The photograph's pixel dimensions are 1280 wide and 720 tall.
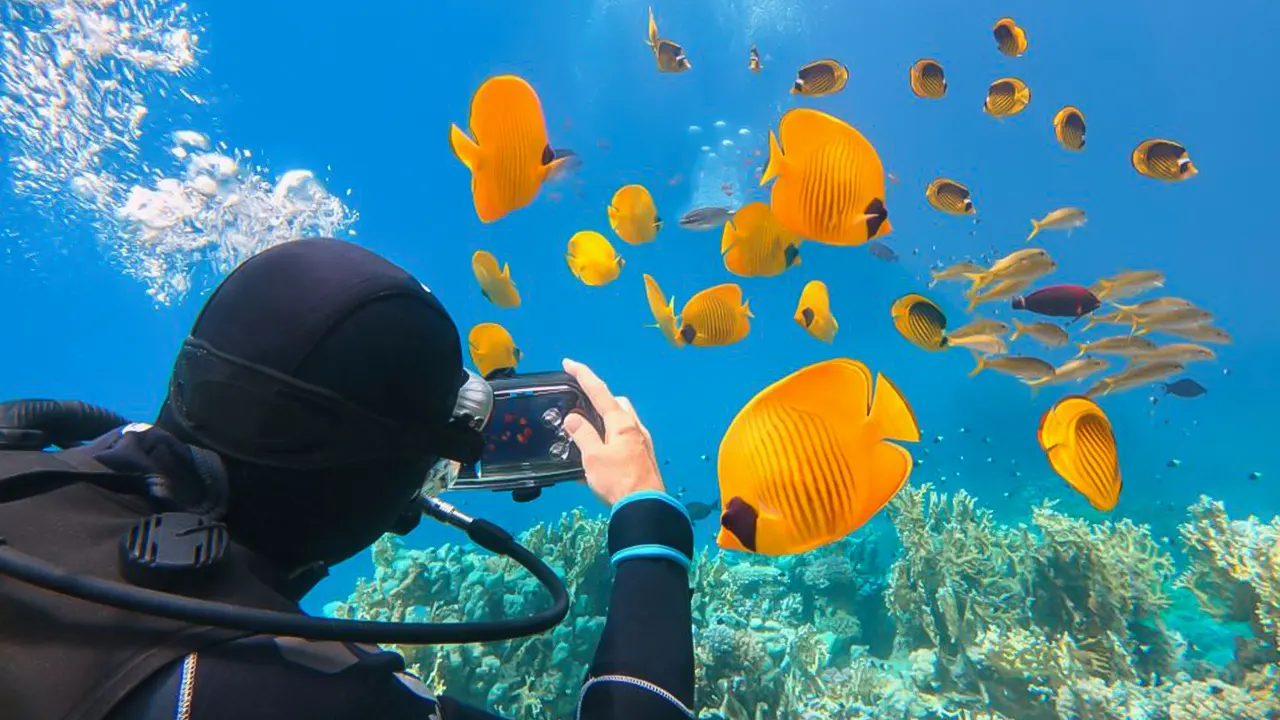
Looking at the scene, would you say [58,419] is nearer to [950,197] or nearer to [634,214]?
[634,214]

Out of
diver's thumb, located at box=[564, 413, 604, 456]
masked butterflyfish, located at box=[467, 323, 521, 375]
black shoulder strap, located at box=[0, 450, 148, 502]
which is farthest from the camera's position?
masked butterflyfish, located at box=[467, 323, 521, 375]

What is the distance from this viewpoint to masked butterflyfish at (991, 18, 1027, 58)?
23.2ft

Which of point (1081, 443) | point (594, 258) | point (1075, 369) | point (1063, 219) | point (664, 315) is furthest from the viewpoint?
point (1063, 219)

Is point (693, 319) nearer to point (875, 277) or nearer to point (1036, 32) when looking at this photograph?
point (875, 277)

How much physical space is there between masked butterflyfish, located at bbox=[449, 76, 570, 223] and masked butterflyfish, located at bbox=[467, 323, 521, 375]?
194cm

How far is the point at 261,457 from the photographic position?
3.89 feet

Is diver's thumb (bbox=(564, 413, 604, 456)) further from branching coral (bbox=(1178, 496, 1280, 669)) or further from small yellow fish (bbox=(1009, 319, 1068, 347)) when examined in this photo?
branching coral (bbox=(1178, 496, 1280, 669))

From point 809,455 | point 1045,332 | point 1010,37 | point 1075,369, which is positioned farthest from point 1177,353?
point 809,455

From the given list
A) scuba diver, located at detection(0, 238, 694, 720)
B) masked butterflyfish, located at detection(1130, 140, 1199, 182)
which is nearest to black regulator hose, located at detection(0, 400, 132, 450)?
scuba diver, located at detection(0, 238, 694, 720)

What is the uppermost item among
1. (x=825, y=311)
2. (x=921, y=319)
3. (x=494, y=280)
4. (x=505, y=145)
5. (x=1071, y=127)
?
(x=1071, y=127)

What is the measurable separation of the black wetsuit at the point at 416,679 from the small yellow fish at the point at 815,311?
4.12m

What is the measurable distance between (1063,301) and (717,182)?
31.0 metres

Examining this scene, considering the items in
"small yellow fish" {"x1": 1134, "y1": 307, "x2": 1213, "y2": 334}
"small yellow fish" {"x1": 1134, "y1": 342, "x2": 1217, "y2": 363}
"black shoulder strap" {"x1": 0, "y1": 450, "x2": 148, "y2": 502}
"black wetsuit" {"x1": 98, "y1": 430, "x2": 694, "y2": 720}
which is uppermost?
"small yellow fish" {"x1": 1134, "y1": 307, "x2": 1213, "y2": 334}

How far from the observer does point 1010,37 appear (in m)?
7.15
